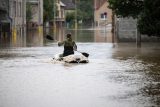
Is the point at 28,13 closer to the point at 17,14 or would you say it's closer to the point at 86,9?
the point at 17,14

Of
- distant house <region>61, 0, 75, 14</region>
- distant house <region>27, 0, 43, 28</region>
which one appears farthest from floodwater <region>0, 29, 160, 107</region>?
distant house <region>61, 0, 75, 14</region>

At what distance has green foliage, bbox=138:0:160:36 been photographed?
108ft

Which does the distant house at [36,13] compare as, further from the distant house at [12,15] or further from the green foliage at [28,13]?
the distant house at [12,15]

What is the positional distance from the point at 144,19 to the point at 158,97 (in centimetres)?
2013

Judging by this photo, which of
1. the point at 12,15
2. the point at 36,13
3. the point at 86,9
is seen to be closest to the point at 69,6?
the point at 86,9

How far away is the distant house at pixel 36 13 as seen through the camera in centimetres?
10800

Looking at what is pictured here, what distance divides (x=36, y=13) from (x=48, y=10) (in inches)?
119

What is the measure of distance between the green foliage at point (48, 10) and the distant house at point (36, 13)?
1628mm

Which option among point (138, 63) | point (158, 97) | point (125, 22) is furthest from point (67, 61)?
point (125, 22)

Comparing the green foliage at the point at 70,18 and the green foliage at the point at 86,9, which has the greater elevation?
the green foliage at the point at 86,9

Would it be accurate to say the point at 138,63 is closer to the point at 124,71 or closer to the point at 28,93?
the point at 124,71

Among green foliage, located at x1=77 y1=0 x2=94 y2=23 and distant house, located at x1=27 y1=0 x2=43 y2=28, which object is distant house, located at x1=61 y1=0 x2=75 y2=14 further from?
distant house, located at x1=27 y1=0 x2=43 y2=28

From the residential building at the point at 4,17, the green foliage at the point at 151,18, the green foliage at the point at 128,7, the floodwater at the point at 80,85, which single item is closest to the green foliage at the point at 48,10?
the residential building at the point at 4,17

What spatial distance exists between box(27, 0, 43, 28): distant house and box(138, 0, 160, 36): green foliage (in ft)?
238
